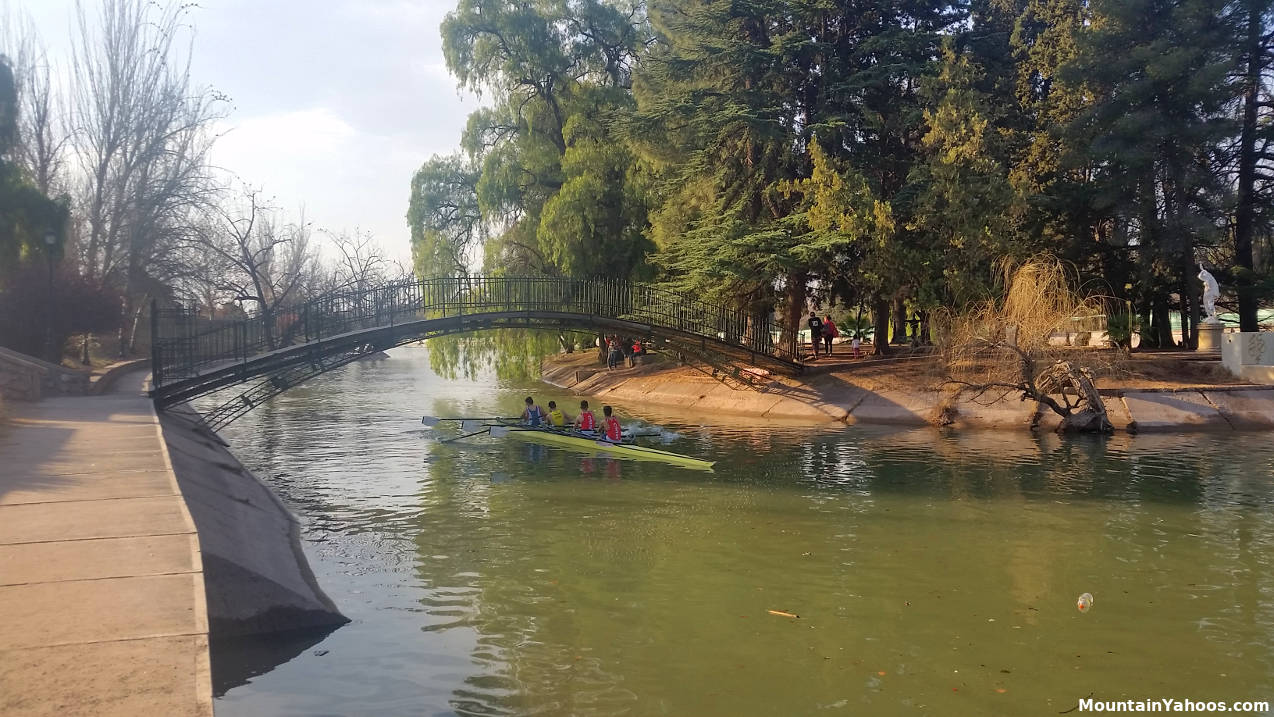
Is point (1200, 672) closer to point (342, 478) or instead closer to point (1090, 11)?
point (342, 478)

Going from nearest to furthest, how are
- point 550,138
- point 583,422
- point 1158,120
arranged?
point 583,422
point 1158,120
point 550,138

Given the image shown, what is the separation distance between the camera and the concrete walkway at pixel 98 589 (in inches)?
200

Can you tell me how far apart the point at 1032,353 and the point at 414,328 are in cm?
1655

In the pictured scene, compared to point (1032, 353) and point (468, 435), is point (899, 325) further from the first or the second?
point (468, 435)

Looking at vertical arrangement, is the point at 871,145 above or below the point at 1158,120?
above

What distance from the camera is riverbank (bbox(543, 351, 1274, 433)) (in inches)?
921

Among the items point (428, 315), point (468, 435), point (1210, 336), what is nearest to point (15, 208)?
point (428, 315)

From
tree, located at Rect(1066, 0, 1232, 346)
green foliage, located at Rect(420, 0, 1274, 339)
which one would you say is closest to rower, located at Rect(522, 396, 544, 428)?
green foliage, located at Rect(420, 0, 1274, 339)

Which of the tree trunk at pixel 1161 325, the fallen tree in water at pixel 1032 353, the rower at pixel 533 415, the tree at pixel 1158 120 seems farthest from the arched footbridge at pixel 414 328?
the tree trunk at pixel 1161 325

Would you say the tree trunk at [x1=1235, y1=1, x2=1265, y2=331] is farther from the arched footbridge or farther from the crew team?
the crew team

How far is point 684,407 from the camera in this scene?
32281mm

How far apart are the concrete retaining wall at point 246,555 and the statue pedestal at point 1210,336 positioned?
28477 mm

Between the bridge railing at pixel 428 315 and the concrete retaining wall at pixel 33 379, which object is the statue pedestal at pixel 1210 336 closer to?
the bridge railing at pixel 428 315

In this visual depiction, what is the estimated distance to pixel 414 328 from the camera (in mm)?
25125
